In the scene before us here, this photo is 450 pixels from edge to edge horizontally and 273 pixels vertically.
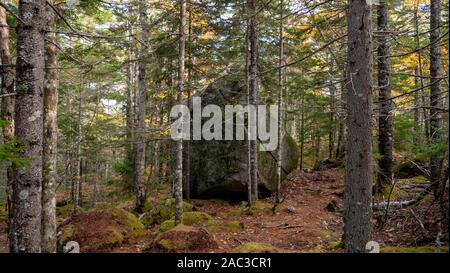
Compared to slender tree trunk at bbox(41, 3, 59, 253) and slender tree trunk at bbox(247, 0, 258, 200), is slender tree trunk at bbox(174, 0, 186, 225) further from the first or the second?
slender tree trunk at bbox(41, 3, 59, 253)

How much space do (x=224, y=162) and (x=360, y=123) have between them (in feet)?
33.2

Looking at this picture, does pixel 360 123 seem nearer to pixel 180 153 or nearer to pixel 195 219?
pixel 180 153

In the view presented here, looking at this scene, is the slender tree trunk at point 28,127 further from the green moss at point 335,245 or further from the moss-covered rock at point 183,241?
the green moss at point 335,245

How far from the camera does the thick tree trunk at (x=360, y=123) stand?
5207 millimetres

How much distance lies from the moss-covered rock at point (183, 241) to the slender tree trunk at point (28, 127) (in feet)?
12.9

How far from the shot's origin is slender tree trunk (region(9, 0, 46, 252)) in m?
4.42

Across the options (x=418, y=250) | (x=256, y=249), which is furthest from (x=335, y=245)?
(x=418, y=250)

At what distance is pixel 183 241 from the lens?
8.17 m

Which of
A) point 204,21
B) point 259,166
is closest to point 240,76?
point 204,21

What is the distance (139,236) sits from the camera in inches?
404

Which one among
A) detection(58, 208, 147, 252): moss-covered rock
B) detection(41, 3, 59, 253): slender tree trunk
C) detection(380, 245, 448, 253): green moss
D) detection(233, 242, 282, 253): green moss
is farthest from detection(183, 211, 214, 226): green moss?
detection(380, 245, 448, 253): green moss

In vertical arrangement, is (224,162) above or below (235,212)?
above

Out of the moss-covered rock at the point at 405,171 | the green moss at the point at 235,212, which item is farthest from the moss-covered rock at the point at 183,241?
the moss-covered rock at the point at 405,171
